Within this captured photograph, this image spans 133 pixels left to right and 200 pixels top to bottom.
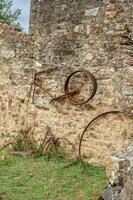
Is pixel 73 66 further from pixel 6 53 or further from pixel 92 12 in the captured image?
pixel 6 53

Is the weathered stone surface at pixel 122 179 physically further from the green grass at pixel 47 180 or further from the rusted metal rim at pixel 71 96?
the rusted metal rim at pixel 71 96

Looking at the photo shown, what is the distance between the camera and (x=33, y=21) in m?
8.32

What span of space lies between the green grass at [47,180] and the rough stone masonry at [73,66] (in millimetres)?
612

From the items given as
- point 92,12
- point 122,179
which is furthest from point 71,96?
point 122,179

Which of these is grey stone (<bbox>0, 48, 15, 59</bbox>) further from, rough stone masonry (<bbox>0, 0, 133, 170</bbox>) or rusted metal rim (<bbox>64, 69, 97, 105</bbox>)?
rusted metal rim (<bbox>64, 69, 97, 105</bbox>)

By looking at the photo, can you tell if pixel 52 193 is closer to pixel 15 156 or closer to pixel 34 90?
pixel 15 156

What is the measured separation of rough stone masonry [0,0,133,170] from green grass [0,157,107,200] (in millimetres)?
612

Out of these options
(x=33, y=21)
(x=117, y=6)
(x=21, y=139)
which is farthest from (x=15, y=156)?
(x=117, y=6)

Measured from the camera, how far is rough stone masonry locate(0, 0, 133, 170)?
7215mm

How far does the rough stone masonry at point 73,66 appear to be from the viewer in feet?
23.7

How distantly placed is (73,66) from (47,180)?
212 centimetres

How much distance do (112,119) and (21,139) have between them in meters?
1.88

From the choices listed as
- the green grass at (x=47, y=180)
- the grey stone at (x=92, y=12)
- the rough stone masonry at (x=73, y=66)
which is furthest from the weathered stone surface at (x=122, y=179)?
the grey stone at (x=92, y=12)

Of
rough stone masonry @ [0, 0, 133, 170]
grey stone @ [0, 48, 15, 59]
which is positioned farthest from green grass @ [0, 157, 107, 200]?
grey stone @ [0, 48, 15, 59]
